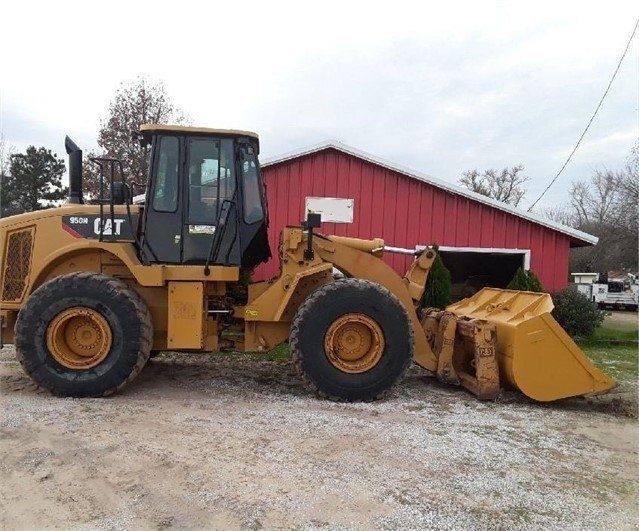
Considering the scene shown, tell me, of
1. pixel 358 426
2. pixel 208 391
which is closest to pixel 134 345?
pixel 208 391

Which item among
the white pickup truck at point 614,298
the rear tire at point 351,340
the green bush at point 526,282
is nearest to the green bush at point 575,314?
the green bush at point 526,282

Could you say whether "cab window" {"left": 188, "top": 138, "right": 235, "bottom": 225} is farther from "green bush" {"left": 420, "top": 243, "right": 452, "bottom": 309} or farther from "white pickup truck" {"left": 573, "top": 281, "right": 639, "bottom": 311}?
"white pickup truck" {"left": 573, "top": 281, "right": 639, "bottom": 311}

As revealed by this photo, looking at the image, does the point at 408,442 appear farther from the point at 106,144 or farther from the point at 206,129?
the point at 106,144

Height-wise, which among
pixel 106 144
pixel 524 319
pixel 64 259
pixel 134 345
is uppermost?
pixel 106 144

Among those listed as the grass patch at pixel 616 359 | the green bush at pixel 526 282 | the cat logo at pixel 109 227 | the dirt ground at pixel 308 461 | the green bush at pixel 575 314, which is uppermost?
the cat logo at pixel 109 227

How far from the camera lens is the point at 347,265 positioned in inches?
256

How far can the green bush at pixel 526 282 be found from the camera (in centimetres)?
1150

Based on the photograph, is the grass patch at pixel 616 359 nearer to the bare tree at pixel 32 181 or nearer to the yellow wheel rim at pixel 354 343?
the yellow wheel rim at pixel 354 343

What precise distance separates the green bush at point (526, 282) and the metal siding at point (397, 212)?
37.0 inches

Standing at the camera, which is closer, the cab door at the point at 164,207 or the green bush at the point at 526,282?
the cab door at the point at 164,207

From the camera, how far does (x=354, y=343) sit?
6.07 metres

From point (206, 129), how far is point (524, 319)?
4061 millimetres

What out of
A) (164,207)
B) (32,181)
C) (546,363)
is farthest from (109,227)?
(32,181)

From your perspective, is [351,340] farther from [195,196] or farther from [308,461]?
[195,196]
